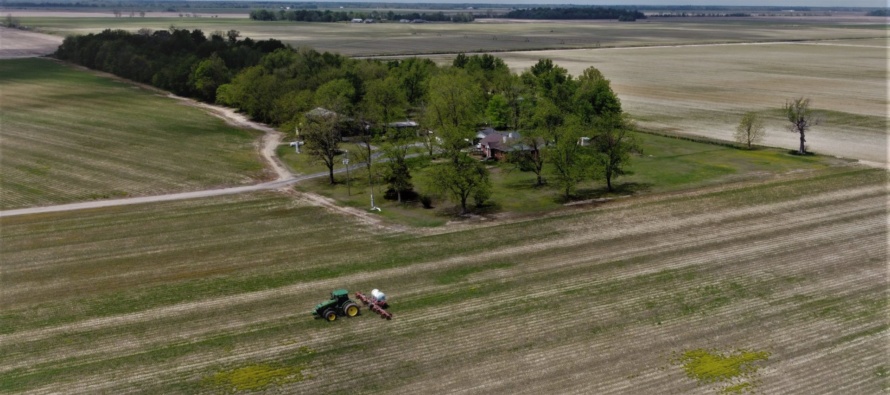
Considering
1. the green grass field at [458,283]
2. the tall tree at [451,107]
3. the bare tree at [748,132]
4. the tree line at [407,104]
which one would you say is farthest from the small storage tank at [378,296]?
the bare tree at [748,132]

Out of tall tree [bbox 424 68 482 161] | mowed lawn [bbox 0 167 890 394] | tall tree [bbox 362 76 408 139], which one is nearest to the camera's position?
mowed lawn [bbox 0 167 890 394]

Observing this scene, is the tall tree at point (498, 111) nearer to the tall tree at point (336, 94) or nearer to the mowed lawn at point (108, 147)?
the tall tree at point (336, 94)

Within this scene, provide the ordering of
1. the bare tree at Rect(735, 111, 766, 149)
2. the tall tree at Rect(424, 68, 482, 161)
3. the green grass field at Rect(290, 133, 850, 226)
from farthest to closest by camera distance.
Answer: the tall tree at Rect(424, 68, 482, 161)
the bare tree at Rect(735, 111, 766, 149)
the green grass field at Rect(290, 133, 850, 226)

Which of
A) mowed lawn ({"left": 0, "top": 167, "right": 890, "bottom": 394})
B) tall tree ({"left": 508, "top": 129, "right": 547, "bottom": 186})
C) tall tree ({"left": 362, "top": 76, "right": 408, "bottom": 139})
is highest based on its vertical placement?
tall tree ({"left": 362, "top": 76, "right": 408, "bottom": 139})

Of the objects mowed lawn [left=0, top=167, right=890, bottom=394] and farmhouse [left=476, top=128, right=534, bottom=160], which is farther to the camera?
farmhouse [left=476, top=128, right=534, bottom=160]

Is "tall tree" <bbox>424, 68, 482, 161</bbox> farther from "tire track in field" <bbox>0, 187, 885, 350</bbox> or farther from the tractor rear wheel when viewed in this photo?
the tractor rear wheel

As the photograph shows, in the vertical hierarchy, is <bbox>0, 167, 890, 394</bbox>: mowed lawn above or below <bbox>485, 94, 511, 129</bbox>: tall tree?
below

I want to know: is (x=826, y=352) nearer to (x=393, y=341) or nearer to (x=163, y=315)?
(x=393, y=341)

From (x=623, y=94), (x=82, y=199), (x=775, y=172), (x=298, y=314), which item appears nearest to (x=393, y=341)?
(x=298, y=314)

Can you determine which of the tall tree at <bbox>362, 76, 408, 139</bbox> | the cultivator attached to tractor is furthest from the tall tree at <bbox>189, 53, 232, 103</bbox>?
the cultivator attached to tractor
